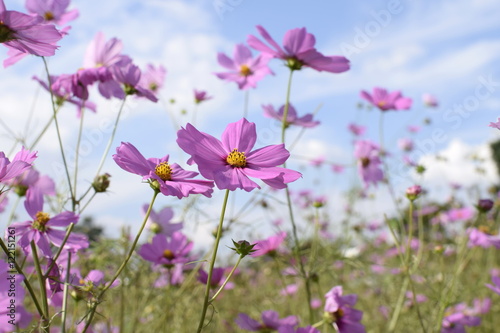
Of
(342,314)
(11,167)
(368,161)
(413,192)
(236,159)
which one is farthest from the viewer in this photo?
(368,161)

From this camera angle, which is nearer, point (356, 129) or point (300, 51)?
point (300, 51)

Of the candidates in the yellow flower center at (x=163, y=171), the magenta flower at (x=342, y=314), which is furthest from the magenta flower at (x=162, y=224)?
the yellow flower center at (x=163, y=171)

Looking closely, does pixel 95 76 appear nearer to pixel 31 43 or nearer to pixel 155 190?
pixel 31 43

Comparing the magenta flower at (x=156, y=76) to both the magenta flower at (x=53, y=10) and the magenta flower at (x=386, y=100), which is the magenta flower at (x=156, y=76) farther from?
the magenta flower at (x=386, y=100)

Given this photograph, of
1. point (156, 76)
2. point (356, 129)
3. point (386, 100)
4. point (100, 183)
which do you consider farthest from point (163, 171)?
point (356, 129)

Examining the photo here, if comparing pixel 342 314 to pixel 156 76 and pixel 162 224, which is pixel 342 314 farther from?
pixel 156 76

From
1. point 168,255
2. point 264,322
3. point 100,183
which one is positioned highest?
point 100,183

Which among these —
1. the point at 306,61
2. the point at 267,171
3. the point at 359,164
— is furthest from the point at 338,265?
the point at 267,171
